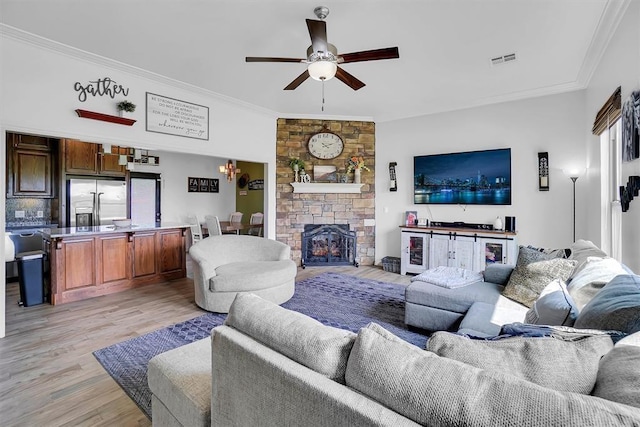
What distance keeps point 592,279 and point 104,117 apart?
4763mm

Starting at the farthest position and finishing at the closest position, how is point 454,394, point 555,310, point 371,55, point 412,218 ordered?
point 412,218 < point 371,55 < point 555,310 < point 454,394

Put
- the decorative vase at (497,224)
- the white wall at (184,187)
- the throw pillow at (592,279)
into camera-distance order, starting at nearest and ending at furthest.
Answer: the throw pillow at (592,279), the decorative vase at (497,224), the white wall at (184,187)

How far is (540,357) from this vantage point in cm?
90

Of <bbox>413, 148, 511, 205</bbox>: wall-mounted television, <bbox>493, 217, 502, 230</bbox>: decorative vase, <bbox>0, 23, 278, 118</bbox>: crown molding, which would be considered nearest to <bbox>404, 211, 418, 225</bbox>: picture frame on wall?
<bbox>413, 148, 511, 205</bbox>: wall-mounted television

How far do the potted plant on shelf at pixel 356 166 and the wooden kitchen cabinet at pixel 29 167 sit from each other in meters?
5.19

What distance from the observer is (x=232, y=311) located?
1.34 metres

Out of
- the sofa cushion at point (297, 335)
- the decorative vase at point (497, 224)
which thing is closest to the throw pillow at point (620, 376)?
the sofa cushion at point (297, 335)

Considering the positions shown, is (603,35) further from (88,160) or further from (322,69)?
(88,160)

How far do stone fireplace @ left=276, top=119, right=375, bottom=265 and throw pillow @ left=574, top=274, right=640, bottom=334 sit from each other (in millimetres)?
4450

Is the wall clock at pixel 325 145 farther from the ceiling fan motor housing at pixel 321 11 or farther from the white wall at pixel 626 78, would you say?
the white wall at pixel 626 78

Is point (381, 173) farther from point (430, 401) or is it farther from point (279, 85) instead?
point (430, 401)

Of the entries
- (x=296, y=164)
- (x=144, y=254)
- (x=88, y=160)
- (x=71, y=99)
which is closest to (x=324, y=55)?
(x=71, y=99)

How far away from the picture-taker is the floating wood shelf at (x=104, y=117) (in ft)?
11.4

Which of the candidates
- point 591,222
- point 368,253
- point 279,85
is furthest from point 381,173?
point 591,222
